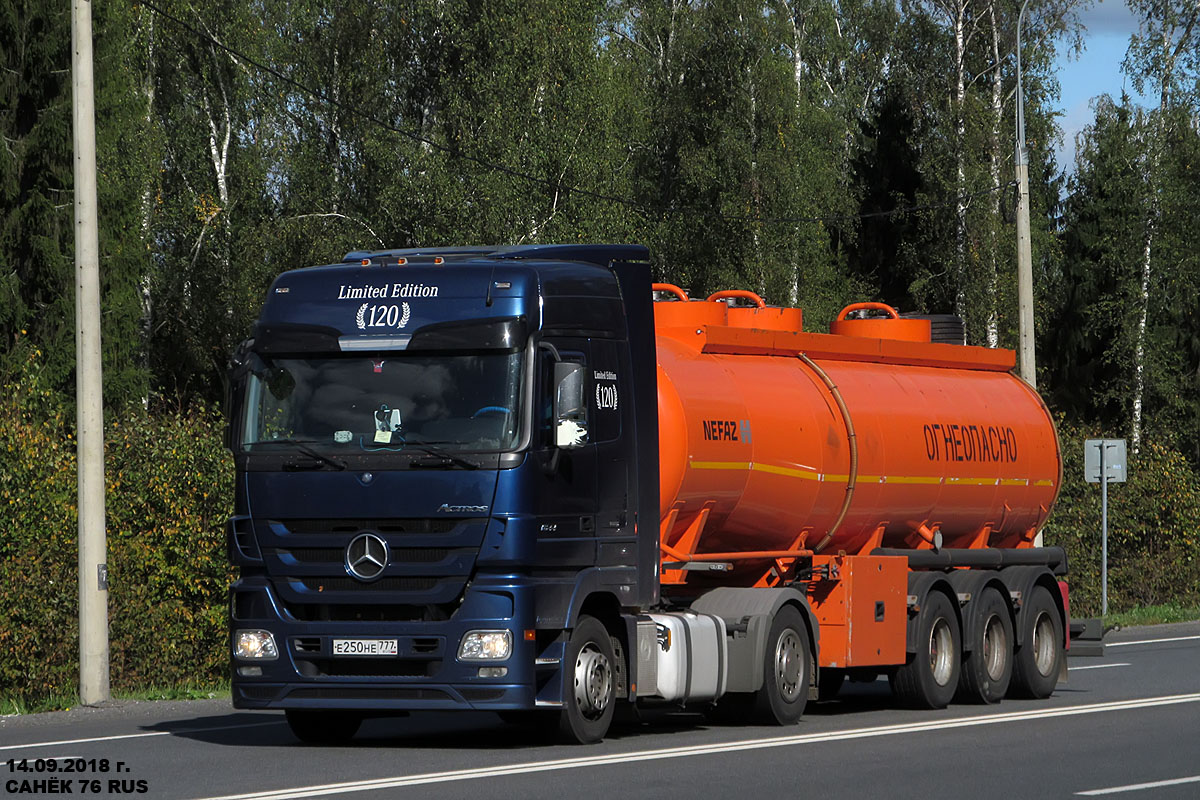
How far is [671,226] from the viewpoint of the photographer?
164 feet

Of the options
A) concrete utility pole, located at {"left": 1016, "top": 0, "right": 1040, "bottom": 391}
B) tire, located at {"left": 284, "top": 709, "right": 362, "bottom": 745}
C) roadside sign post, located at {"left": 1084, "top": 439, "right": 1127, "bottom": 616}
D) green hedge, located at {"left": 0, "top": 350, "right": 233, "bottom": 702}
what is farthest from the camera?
roadside sign post, located at {"left": 1084, "top": 439, "right": 1127, "bottom": 616}

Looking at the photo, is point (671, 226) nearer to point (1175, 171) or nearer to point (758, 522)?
point (1175, 171)

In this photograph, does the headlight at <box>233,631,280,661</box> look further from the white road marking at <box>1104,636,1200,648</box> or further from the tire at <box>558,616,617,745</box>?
the white road marking at <box>1104,636,1200,648</box>

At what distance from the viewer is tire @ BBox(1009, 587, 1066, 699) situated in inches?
762

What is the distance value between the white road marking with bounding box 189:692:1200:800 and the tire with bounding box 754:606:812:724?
2.04ft

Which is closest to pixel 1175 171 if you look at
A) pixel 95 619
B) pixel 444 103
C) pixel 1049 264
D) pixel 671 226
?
pixel 1049 264

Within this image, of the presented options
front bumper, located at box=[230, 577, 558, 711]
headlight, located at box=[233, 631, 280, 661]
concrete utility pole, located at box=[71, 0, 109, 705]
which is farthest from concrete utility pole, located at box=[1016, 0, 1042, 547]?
headlight, located at box=[233, 631, 280, 661]

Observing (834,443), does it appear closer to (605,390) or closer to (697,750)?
(605,390)

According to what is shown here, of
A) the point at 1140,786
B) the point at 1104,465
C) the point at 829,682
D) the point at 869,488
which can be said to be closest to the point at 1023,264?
the point at 1104,465

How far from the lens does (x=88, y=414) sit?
18.2m

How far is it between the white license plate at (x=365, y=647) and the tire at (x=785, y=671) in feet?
11.8

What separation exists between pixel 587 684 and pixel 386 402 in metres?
2.47

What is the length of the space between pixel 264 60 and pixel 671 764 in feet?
132

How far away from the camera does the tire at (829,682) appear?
18.4m
